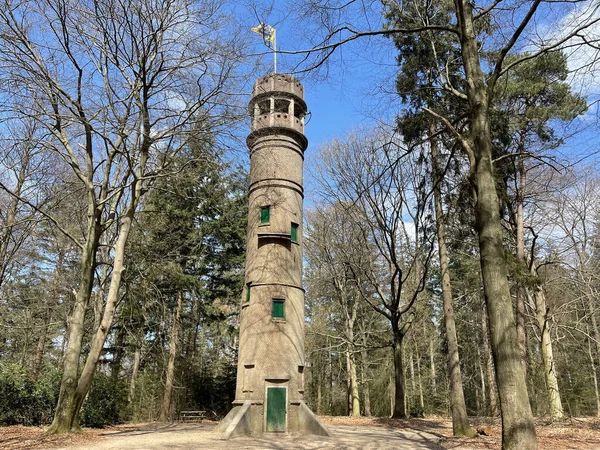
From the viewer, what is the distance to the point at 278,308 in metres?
13.0

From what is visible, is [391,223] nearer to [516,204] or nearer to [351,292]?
[516,204]

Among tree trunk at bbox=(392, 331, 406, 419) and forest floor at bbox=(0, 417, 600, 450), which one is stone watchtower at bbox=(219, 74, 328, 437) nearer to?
forest floor at bbox=(0, 417, 600, 450)

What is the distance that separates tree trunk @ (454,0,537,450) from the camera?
5.36 meters

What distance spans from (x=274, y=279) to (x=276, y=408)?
3.78 meters

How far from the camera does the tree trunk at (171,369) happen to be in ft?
62.8

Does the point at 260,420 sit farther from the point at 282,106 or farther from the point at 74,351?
the point at 282,106

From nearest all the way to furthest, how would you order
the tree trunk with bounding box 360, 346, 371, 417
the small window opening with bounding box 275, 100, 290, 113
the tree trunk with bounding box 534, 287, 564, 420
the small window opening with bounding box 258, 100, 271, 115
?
the tree trunk with bounding box 534, 287, 564, 420
the small window opening with bounding box 258, 100, 271, 115
the small window opening with bounding box 275, 100, 290, 113
the tree trunk with bounding box 360, 346, 371, 417

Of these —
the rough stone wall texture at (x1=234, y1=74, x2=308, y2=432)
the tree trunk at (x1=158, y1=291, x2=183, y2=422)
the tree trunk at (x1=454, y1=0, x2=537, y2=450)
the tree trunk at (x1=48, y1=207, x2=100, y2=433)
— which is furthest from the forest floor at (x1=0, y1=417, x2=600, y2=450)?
the tree trunk at (x1=158, y1=291, x2=183, y2=422)

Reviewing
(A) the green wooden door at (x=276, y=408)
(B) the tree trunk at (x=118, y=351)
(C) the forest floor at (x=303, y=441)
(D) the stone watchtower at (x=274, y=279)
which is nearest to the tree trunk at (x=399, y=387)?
(C) the forest floor at (x=303, y=441)

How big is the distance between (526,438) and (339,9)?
6.76 metres

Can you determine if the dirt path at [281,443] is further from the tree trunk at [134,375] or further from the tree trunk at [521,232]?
the tree trunk at [134,375]

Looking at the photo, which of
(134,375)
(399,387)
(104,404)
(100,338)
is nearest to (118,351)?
(134,375)

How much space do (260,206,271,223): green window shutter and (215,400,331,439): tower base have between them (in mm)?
5588

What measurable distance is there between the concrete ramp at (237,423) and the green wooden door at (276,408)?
591 millimetres
